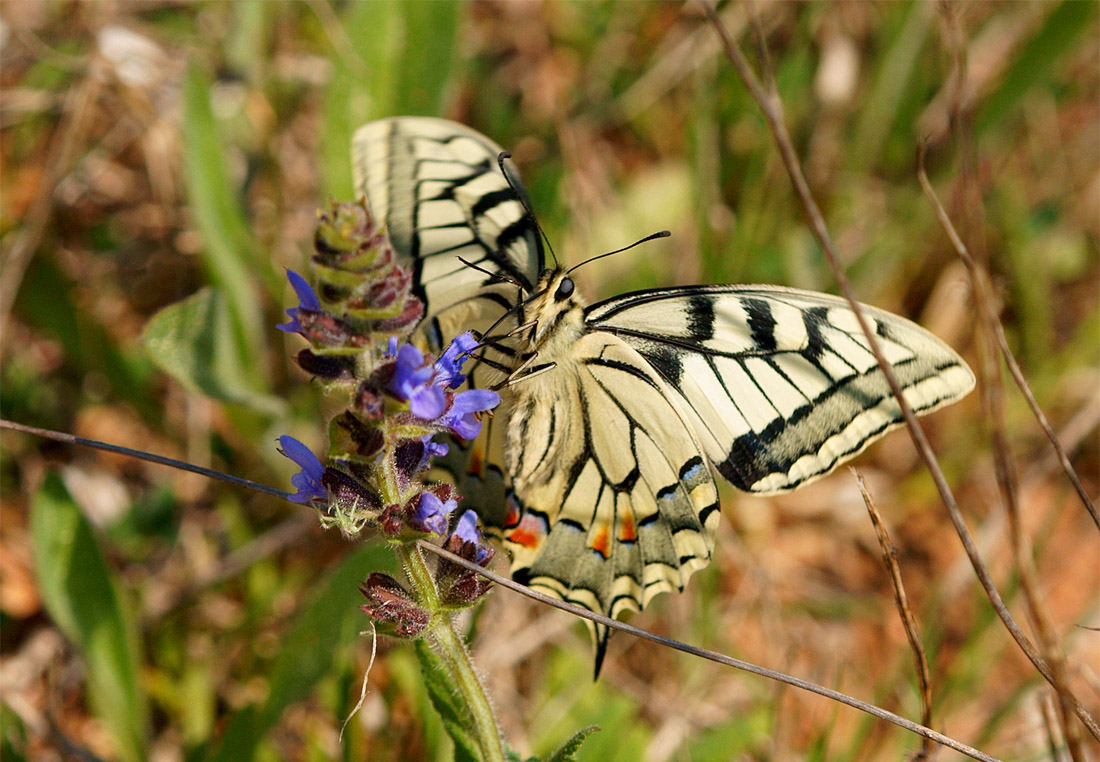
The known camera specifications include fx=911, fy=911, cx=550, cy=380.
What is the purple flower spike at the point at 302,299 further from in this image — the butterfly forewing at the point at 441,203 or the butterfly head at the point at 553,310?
the butterfly forewing at the point at 441,203

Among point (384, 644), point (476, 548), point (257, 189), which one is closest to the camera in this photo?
point (476, 548)

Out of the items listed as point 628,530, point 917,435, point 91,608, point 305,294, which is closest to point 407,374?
point 305,294

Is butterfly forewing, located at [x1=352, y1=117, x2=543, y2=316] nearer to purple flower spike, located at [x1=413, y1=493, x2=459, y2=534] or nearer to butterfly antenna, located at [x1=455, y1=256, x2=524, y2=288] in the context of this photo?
butterfly antenna, located at [x1=455, y1=256, x2=524, y2=288]

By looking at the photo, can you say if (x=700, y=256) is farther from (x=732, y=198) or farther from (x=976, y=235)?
(x=976, y=235)

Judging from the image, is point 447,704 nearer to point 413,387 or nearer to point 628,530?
point 413,387

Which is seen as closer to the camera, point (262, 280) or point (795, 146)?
point (262, 280)

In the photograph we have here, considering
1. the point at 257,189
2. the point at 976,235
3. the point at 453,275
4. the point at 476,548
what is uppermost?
the point at 257,189

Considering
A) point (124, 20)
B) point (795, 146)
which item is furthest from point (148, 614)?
point (795, 146)
